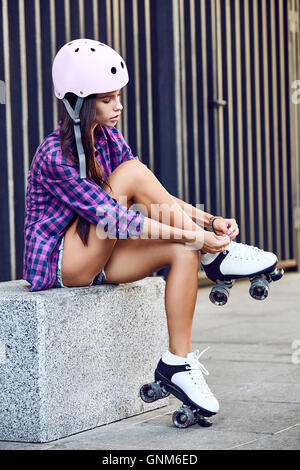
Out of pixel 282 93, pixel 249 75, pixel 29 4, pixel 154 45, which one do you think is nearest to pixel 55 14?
pixel 29 4

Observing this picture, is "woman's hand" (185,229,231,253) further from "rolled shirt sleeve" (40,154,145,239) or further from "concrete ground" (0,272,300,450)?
"concrete ground" (0,272,300,450)

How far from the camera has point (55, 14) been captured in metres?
6.20

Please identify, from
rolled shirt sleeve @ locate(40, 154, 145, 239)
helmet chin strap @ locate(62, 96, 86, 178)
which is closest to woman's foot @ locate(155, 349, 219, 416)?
rolled shirt sleeve @ locate(40, 154, 145, 239)

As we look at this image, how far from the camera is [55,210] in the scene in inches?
130

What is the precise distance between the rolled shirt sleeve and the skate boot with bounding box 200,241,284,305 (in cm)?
33

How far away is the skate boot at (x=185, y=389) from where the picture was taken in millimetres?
3148

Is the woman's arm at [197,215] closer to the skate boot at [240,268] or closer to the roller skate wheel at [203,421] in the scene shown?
the skate boot at [240,268]

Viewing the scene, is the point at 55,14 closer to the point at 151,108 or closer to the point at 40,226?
the point at 151,108

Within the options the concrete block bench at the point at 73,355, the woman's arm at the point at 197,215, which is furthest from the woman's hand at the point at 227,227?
the concrete block bench at the point at 73,355

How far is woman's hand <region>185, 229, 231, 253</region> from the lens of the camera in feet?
10.5

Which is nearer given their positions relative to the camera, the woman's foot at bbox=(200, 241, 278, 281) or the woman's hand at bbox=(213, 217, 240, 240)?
the woman's foot at bbox=(200, 241, 278, 281)

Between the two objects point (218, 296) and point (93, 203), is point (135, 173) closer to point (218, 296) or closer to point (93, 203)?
point (93, 203)
